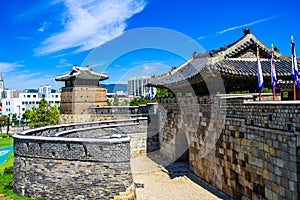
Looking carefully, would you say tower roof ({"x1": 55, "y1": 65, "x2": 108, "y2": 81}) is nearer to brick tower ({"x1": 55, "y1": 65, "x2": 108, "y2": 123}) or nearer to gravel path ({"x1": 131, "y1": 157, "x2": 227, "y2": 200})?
brick tower ({"x1": 55, "y1": 65, "x2": 108, "y2": 123})

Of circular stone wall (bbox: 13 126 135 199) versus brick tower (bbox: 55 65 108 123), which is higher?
brick tower (bbox: 55 65 108 123)

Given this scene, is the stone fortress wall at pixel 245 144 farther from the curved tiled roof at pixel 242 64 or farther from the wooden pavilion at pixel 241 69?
the curved tiled roof at pixel 242 64

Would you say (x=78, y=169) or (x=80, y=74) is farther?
(x=80, y=74)

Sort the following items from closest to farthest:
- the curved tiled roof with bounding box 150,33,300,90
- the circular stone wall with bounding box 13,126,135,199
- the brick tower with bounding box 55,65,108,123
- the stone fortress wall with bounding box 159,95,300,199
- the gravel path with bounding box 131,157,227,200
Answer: the stone fortress wall with bounding box 159,95,300,199
the circular stone wall with bounding box 13,126,135,199
the curved tiled roof with bounding box 150,33,300,90
the gravel path with bounding box 131,157,227,200
the brick tower with bounding box 55,65,108,123

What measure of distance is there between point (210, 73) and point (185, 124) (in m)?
4.52

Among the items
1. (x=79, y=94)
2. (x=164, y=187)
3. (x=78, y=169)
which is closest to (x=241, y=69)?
(x=164, y=187)

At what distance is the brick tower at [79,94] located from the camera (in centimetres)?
2727

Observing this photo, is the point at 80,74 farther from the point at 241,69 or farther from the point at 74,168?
the point at 241,69

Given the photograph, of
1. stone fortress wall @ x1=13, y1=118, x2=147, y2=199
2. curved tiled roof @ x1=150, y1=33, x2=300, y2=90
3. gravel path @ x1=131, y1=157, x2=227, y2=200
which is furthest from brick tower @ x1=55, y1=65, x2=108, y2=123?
curved tiled roof @ x1=150, y1=33, x2=300, y2=90

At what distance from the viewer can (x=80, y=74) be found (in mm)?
27438

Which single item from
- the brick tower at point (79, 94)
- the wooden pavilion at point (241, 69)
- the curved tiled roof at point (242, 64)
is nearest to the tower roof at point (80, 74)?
the brick tower at point (79, 94)

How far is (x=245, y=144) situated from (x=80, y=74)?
69.5 ft

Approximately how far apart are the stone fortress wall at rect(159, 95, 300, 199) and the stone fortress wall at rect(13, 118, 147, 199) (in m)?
3.45

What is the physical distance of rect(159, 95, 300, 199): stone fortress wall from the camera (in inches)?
277
